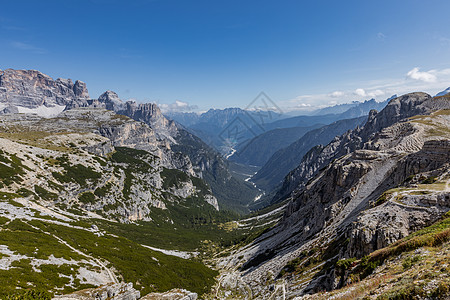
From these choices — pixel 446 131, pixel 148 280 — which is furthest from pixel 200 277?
pixel 446 131

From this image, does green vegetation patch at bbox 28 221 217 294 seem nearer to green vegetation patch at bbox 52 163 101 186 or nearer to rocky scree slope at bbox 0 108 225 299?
rocky scree slope at bbox 0 108 225 299

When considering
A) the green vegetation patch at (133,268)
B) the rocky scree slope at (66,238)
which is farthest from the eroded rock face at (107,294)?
the green vegetation patch at (133,268)

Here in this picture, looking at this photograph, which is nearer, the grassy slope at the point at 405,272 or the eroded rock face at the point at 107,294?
the grassy slope at the point at 405,272

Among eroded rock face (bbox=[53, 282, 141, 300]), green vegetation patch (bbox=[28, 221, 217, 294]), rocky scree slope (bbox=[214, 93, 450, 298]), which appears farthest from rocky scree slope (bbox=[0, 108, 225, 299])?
rocky scree slope (bbox=[214, 93, 450, 298])

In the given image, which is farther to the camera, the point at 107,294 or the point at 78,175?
the point at 78,175

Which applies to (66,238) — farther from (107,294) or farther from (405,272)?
(405,272)

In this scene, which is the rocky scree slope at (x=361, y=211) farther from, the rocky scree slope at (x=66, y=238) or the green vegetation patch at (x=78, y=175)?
the green vegetation patch at (x=78, y=175)

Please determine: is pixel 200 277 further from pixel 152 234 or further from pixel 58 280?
pixel 152 234

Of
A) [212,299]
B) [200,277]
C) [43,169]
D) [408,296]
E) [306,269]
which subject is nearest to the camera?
[408,296]

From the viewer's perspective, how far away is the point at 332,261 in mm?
43719

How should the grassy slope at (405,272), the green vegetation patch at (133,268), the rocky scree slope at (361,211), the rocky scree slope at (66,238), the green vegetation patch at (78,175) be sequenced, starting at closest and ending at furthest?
the grassy slope at (405,272) → the rocky scree slope at (361,211) → the rocky scree slope at (66,238) → the green vegetation patch at (133,268) → the green vegetation patch at (78,175)

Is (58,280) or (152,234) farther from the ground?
(58,280)

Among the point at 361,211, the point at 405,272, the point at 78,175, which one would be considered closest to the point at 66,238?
the point at 405,272

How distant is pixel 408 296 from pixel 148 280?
6624 cm
